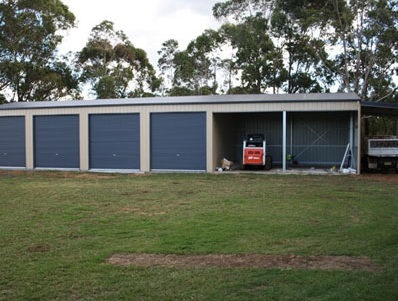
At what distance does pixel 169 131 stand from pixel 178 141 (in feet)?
2.13

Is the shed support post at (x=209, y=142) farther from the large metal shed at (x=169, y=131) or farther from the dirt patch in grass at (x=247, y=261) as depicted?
the dirt patch in grass at (x=247, y=261)

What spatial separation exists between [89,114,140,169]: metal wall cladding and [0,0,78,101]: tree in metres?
17.1

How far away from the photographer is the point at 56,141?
70.5 feet

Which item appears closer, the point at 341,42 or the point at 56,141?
the point at 56,141

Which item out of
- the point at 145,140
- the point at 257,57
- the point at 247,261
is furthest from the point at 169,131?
the point at 257,57

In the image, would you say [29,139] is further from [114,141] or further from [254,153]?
[254,153]

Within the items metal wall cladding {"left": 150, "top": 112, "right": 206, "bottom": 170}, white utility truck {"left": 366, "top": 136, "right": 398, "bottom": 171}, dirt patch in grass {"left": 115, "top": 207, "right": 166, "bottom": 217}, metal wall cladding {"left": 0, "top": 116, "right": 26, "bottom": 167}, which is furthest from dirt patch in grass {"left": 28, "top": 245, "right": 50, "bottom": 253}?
metal wall cladding {"left": 0, "top": 116, "right": 26, "bottom": 167}

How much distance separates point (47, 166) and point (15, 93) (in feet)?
59.2

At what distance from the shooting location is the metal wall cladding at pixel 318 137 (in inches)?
901

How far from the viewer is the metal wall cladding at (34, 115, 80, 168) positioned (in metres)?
21.3

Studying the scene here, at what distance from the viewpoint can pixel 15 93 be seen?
121 feet

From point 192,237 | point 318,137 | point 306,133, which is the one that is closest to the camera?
point 192,237

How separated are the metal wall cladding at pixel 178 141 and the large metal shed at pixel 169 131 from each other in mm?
47

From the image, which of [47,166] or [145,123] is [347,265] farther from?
[47,166]
